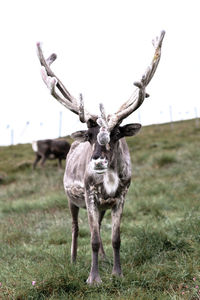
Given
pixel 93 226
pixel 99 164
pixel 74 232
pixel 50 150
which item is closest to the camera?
pixel 99 164

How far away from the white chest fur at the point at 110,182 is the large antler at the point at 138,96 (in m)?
0.50

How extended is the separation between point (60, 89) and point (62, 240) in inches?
93.7

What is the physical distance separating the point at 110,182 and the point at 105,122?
0.66 metres

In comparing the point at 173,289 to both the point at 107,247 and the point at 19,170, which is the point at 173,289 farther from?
the point at 19,170

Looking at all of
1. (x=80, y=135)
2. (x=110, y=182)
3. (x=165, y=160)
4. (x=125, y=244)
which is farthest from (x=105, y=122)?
(x=165, y=160)

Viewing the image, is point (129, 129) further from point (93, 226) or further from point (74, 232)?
point (74, 232)

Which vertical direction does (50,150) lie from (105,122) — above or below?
below

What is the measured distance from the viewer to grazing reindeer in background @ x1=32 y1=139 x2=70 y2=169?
16.9 metres

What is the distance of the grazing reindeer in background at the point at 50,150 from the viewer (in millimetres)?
16878

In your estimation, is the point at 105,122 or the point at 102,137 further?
the point at 105,122

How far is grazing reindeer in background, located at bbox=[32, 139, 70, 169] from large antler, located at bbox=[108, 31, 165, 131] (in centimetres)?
1285

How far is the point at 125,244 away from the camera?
481cm

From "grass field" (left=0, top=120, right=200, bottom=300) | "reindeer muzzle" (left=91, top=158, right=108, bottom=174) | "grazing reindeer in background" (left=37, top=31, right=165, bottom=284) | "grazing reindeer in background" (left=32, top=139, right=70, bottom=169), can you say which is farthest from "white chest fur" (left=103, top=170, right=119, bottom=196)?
"grazing reindeer in background" (left=32, top=139, right=70, bottom=169)

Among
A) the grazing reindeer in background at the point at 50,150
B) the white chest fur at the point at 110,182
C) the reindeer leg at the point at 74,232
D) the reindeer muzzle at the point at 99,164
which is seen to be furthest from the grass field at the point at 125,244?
the grazing reindeer in background at the point at 50,150
